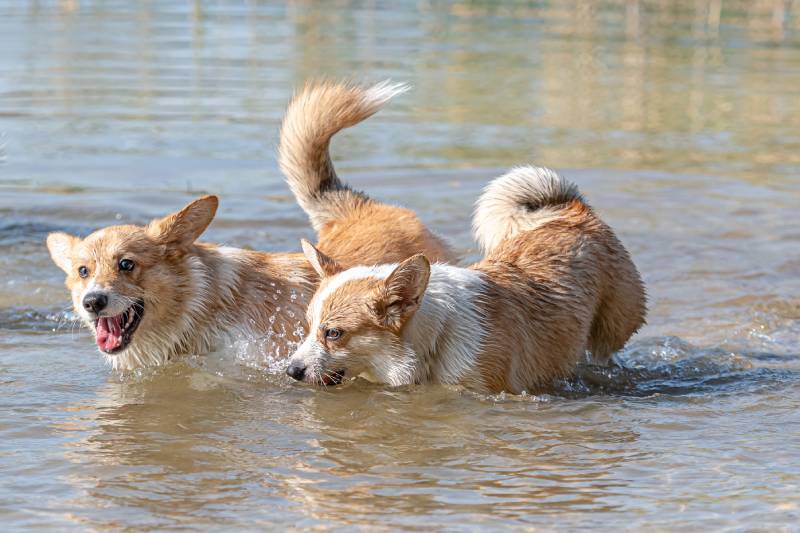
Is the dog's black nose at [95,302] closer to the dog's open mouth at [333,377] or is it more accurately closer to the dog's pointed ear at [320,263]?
the dog's pointed ear at [320,263]

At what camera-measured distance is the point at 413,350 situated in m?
5.06

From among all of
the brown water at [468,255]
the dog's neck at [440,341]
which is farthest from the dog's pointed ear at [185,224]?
the dog's neck at [440,341]

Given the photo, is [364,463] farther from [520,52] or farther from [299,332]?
[520,52]

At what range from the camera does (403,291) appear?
4965 mm

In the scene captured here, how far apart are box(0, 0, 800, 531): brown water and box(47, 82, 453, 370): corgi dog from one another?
154 millimetres

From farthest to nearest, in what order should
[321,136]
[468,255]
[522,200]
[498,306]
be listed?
1. [468,255]
2. [321,136]
3. [522,200]
4. [498,306]

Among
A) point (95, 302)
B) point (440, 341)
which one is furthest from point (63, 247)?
point (440, 341)

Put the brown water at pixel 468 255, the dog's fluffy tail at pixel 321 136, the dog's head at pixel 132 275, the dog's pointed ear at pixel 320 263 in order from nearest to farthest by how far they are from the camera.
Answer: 1. the brown water at pixel 468 255
2. the dog's head at pixel 132 275
3. the dog's pointed ear at pixel 320 263
4. the dog's fluffy tail at pixel 321 136

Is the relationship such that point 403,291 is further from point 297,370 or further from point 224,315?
point 224,315

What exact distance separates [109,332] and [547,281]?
2.04 m

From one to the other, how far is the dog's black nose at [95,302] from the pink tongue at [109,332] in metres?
0.24

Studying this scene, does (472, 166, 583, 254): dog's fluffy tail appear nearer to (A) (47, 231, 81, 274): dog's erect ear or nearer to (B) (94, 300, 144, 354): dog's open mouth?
(B) (94, 300, 144, 354): dog's open mouth

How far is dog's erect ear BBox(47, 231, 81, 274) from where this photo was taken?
18.1 ft

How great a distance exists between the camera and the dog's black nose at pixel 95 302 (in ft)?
16.7
